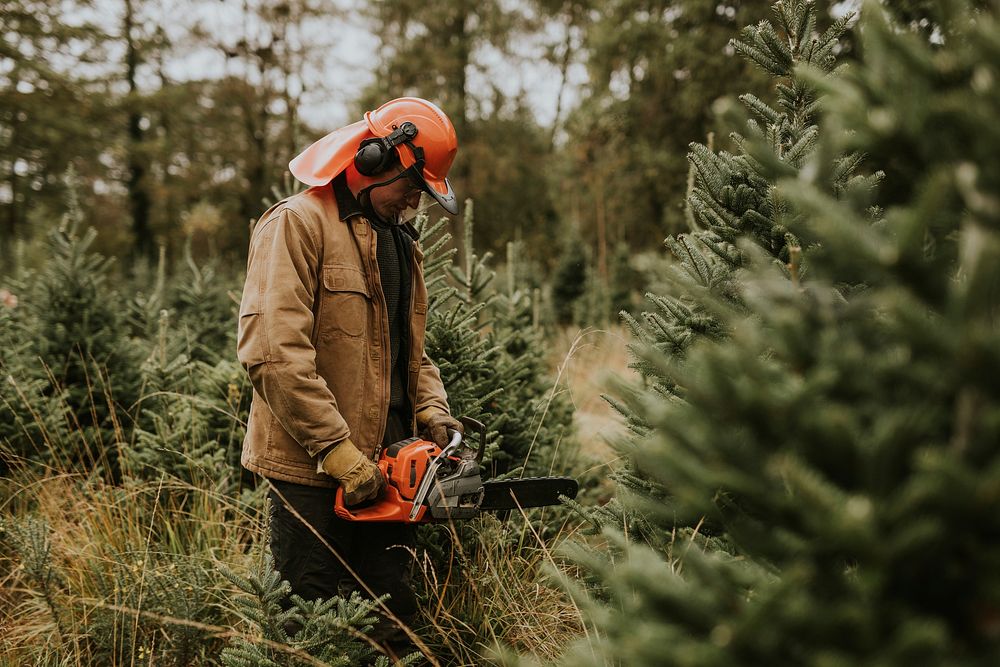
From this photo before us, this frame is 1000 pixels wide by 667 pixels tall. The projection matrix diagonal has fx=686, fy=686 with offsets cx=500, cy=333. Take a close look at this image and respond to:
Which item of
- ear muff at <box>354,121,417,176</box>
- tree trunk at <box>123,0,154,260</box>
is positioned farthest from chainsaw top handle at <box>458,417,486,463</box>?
tree trunk at <box>123,0,154,260</box>

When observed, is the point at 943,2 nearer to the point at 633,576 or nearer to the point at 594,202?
the point at 633,576

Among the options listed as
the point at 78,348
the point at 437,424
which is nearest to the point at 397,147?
the point at 437,424

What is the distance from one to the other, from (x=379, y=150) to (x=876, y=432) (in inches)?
87.1

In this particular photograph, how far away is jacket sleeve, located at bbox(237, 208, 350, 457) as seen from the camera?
2408 millimetres

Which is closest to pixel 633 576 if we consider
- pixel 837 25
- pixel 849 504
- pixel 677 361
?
pixel 849 504

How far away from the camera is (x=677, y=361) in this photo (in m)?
2.47

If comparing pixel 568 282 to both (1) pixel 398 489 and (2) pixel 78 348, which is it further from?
(1) pixel 398 489

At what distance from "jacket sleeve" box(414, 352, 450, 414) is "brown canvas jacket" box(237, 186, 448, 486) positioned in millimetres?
366

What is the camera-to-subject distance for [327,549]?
2.67 metres

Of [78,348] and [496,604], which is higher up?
[78,348]

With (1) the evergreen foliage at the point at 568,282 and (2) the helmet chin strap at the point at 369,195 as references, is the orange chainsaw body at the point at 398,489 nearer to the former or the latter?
(2) the helmet chin strap at the point at 369,195

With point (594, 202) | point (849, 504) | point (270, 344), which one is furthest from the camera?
point (594, 202)

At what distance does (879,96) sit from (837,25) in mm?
1814

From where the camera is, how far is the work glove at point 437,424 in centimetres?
304
